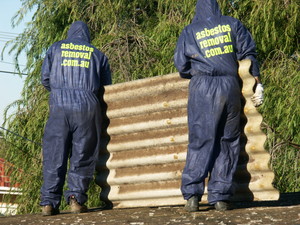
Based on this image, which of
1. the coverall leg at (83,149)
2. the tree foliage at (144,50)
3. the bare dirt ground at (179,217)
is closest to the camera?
the bare dirt ground at (179,217)

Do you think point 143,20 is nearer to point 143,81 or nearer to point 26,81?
point 26,81

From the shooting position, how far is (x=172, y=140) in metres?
5.55

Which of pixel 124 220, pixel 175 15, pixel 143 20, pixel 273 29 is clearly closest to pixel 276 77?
pixel 273 29

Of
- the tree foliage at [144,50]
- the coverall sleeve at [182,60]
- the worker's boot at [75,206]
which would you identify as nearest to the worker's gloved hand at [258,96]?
the coverall sleeve at [182,60]

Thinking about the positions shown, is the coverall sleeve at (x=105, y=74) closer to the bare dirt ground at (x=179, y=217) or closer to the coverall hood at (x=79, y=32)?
the coverall hood at (x=79, y=32)

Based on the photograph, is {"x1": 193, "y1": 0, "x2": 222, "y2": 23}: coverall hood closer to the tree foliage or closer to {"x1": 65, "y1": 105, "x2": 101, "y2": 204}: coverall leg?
{"x1": 65, "y1": 105, "x2": 101, "y2": 204}: coverall leg

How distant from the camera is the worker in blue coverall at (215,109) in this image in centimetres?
509

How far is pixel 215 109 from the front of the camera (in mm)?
5086

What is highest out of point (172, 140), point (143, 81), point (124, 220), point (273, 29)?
point (273, 29)

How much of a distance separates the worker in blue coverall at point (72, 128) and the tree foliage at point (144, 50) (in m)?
3.07

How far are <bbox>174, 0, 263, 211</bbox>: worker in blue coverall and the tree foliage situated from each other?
10.2 feet

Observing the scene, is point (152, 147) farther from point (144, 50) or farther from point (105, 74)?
point (144, 50)

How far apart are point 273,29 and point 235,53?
3788 mm

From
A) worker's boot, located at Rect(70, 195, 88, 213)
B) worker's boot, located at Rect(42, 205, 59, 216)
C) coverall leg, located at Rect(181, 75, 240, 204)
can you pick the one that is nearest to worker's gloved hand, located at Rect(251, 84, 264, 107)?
coverall leg, located at Rect(181, 75, 240, 204)
